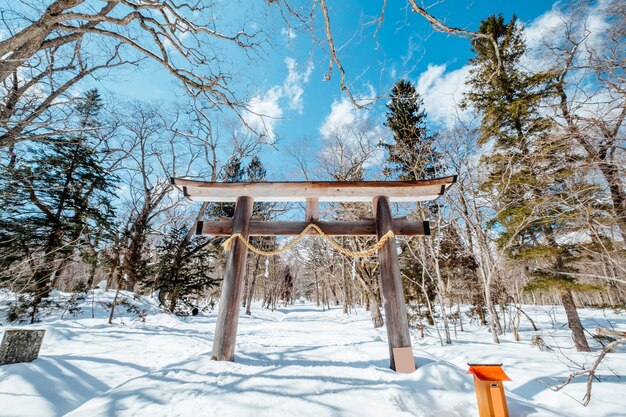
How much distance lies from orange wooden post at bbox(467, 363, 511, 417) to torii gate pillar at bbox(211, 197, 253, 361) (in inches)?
120

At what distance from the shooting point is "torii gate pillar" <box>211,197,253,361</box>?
146 inches

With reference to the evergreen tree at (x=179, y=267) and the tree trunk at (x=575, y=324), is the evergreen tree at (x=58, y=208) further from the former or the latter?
the tree trunk at (x=575, y=324)

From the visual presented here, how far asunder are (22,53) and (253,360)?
5.82 metres

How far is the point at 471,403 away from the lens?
8.05 feet

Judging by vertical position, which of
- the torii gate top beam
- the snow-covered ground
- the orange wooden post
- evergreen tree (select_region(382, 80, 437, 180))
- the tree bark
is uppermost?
evergreen tree (select_region(382, 80, 437, 180))

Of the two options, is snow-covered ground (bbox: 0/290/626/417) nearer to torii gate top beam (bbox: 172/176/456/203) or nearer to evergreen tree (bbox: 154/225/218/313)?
torii gate top beam (bbox: 172/176/456/203)

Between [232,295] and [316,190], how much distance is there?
2.22 metres

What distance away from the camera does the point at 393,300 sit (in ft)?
12.4

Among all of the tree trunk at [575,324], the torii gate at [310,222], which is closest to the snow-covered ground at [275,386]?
the torii gate at [310,222]

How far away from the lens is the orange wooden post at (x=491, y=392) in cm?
212

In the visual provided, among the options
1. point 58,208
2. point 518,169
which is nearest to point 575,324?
point 518,169

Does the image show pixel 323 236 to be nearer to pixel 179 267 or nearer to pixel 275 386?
pixel 275 386

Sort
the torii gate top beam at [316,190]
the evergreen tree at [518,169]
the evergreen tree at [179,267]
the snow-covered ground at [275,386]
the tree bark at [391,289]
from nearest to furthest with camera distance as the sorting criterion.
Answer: the snow-covered ground at [275,386]
the tree bark at [391,289]
the torii gate top beam at [316,190]
the evergreen tree at [518,169]
the evergreen tree at [179,267]

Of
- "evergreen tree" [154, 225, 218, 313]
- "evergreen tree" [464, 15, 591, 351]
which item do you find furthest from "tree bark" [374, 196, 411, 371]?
"evergreen tree" [154, 225, 218, 313]
